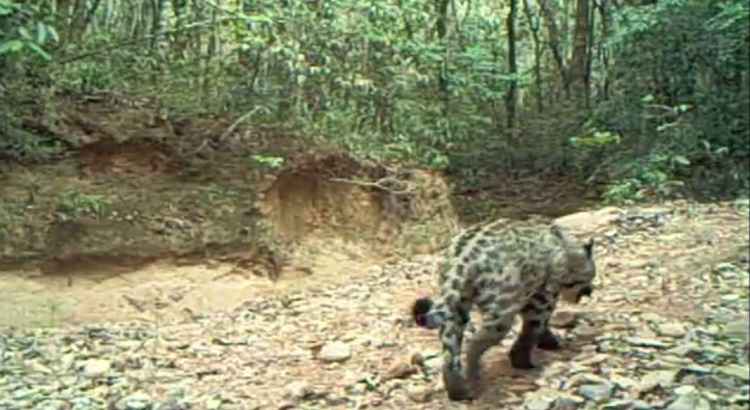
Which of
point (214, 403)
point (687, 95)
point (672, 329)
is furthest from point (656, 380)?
point (214, 403)

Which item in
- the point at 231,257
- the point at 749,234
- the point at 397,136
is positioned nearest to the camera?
the point at 749,234

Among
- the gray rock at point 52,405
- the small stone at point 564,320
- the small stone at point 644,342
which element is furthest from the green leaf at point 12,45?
the small stone at point 644,342

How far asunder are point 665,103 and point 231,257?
5.35 meters

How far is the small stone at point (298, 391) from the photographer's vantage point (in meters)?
5.07

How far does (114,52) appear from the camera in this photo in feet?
32.9

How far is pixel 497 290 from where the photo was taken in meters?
4.70

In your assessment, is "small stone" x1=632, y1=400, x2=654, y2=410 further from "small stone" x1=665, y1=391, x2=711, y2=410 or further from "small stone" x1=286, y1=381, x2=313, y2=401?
"small stone" x1=286, y1=381, x2=313, y2=401

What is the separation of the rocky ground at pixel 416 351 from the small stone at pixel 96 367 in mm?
18

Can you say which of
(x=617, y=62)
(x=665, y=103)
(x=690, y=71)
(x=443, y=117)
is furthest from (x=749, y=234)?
(x=443, y=117)

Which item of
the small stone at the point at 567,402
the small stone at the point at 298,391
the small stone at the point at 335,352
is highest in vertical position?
the small stone at the point at 567,402

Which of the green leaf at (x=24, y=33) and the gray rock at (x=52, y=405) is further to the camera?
the green leaf at (x=24, y=33)

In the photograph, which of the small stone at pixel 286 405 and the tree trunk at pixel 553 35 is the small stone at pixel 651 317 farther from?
the tree trunk at pixel 553 35

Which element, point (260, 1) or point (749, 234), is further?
point (260, 1)

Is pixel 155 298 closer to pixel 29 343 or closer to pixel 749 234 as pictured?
pixel 29 343
